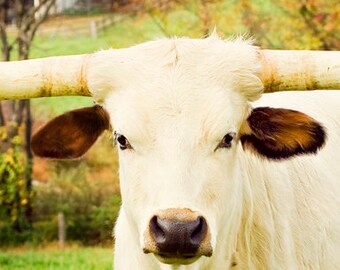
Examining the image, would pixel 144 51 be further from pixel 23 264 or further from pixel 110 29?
pixel 110 29

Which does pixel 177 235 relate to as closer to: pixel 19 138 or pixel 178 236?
pixel 178 236

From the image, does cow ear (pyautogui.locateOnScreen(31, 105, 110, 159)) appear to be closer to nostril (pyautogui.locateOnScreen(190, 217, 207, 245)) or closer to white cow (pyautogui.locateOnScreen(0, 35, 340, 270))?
white cow (pyautogui.locateOnScreen(0, 35, 340, 270))

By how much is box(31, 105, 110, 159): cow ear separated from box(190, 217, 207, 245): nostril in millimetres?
1156

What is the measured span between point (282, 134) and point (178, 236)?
1273mm

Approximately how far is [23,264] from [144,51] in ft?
35.3

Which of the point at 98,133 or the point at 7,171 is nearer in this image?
the point at 98,133

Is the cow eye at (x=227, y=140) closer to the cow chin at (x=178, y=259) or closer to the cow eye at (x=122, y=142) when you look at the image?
the cow eye at (x=122, y=142)

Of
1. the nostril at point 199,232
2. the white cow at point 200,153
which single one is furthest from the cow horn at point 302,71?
the nostril at point 199,232

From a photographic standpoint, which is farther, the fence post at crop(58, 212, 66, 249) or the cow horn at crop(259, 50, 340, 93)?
the fence post at crop(58, 212, 66, 249)

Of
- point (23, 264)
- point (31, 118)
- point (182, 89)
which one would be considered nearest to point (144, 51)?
point (182, 89)

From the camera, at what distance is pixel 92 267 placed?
44.1ft

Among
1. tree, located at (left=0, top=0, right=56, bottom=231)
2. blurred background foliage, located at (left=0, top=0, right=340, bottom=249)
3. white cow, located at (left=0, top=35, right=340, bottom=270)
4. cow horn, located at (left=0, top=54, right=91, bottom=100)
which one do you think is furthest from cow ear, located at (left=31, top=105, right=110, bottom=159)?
tree, located at (left=0, top=0, right=56, bottom=231)

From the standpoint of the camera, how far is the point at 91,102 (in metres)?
21.9

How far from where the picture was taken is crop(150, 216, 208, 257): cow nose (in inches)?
172
